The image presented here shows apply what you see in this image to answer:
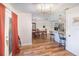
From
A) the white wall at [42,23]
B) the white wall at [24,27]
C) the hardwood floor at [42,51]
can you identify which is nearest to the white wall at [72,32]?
the hardwood floor at [42,51]

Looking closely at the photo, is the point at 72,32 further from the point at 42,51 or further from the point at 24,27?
the point at 24,27

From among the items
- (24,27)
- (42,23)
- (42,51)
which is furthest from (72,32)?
(42,23)

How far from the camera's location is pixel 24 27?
6785 millimetres

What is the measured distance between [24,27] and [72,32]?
298cm

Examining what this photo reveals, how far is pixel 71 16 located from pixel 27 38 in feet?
9.95

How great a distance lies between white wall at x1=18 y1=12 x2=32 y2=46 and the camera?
6.68 meters

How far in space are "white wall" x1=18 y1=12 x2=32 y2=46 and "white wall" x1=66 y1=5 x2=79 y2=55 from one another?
2.52 metres

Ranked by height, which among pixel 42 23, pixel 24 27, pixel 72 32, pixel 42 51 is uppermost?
pixel 42 23

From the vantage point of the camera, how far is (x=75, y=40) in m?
4.72

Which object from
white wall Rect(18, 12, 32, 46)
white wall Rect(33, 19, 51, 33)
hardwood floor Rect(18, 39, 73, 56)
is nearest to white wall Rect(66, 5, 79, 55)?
hardwood floor Rect(18, 39, 73, 56)

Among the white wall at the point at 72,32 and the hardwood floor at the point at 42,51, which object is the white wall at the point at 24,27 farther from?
the white wall at the point at 72,32

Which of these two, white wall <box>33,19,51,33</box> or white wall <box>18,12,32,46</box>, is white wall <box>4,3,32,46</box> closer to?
white wall <box>18,12,32,46</box>

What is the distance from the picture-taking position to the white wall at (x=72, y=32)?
15.2 ft

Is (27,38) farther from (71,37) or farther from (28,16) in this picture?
(71,37)
